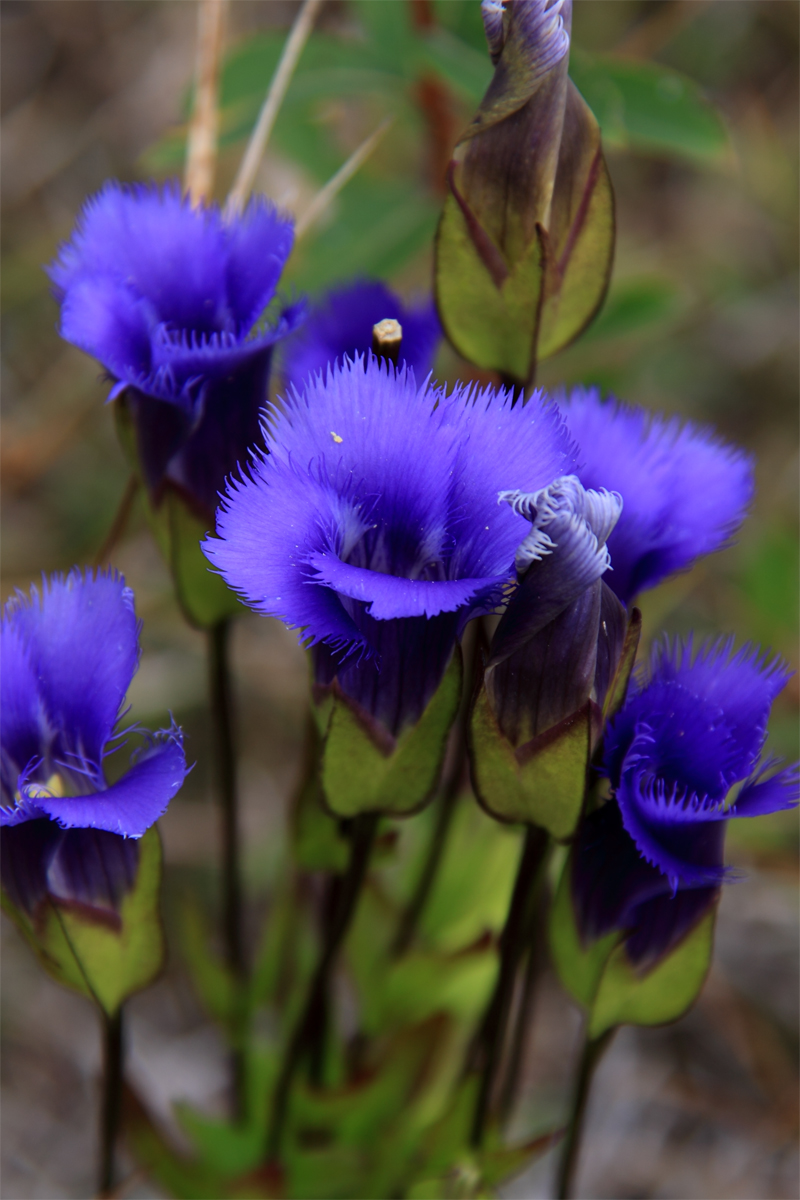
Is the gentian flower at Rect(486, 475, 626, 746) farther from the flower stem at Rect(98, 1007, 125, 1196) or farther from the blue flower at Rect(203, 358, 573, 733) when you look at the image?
the flower stem at Rect(98, 1007, 125, 1196)

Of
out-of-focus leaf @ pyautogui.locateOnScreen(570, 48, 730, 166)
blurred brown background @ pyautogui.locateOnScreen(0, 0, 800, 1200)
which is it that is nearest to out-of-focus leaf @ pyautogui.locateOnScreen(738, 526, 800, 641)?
blurred brown background @ pyautogui.locateOnScreen(0, 0, 800, 1200)

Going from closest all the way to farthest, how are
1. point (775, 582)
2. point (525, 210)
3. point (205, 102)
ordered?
point (525, 210), point (205, 102), point (775, 582)

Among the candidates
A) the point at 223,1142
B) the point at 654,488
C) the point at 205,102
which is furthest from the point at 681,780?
the point at 205,102

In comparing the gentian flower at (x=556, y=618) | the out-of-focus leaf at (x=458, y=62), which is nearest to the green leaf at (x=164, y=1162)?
the gentian flower at (x=556, y=618)

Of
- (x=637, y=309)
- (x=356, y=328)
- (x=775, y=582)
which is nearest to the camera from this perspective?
(x=356, y=328)

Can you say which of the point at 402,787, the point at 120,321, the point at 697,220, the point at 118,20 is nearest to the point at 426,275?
the point at 697,220

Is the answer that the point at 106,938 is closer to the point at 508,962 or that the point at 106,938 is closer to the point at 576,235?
the point at 508,962
